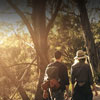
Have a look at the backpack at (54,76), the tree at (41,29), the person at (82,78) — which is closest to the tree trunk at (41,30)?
the tree at (41,29)

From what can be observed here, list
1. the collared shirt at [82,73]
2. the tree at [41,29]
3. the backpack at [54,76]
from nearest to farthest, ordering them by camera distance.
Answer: the backpack at [54,76] < the collared shirt at [82,73] < the tree at [41,29]

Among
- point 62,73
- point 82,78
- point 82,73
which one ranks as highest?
→ point 62,73

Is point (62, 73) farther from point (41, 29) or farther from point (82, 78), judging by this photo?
point (41, 29)

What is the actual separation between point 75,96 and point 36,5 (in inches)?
129

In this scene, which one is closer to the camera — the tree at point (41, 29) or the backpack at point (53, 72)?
the backpack at point (53, 72)

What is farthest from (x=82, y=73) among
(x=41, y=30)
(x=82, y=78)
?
(x=41, y=30)

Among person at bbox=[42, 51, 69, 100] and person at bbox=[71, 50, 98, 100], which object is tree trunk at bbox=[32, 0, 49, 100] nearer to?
person at bbox=[71, 50, 98, 100]

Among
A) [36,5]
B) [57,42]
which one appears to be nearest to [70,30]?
[57,42]

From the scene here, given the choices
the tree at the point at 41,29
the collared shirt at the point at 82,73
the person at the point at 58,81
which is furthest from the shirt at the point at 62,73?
the tree at the point at 41,29

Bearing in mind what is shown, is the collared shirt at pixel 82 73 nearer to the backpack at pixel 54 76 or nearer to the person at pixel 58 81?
the person at pixel 58 81

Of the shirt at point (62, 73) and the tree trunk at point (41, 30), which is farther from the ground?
the tree trunk at point (41, 30)

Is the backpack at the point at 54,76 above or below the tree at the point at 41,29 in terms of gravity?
below

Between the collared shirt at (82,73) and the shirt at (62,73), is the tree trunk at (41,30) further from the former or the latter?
the shirt at (62,73)

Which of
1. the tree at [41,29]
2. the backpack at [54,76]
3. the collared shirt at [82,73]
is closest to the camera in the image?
the backpack at [54,76]
